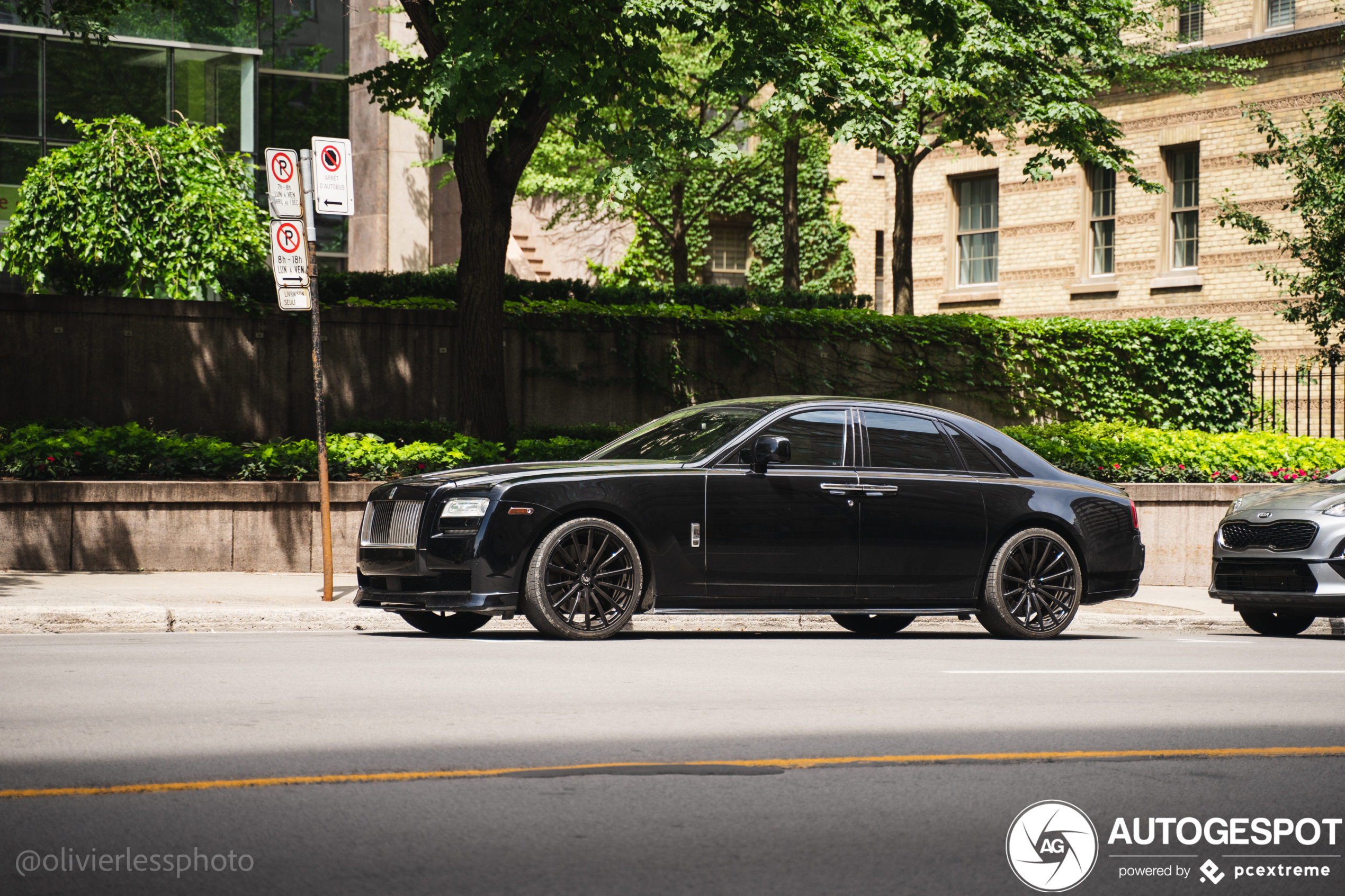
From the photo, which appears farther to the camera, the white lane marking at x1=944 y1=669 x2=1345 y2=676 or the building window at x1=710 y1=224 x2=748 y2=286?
the building window at x1=710 y1=224 x2=748 y2=286

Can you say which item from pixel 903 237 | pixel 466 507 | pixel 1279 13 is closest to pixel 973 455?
pixel 466 507

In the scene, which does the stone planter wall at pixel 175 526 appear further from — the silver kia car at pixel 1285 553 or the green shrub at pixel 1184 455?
the green shrub at pixel 1184 455

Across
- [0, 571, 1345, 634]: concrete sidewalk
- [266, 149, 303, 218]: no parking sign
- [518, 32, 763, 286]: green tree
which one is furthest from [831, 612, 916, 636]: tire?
[518, 32, 763, 286]: green tree

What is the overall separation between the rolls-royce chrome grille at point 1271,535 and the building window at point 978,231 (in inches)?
666

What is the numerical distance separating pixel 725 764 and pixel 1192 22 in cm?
2367

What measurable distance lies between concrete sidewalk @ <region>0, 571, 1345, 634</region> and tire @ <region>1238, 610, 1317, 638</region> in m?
0.15

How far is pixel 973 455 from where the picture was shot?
10.6 m

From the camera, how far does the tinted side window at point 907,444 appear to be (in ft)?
33.8

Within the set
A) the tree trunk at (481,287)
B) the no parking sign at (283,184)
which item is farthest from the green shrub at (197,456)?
the no parking sign at (283,184)

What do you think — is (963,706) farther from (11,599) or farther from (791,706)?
(11,599)

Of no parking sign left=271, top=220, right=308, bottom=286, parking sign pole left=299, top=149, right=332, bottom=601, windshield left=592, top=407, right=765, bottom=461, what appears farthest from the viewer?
no parking sign left=271, top=220, right=308, bottom=286

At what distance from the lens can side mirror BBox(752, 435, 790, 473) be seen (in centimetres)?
953

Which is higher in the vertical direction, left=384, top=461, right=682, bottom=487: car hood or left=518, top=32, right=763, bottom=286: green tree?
left=518, top=32, right=763, bottom=286: green tree

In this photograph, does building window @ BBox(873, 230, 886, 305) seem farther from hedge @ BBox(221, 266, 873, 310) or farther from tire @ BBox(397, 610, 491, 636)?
tire @ BBox(397, 610, 491, 636)
